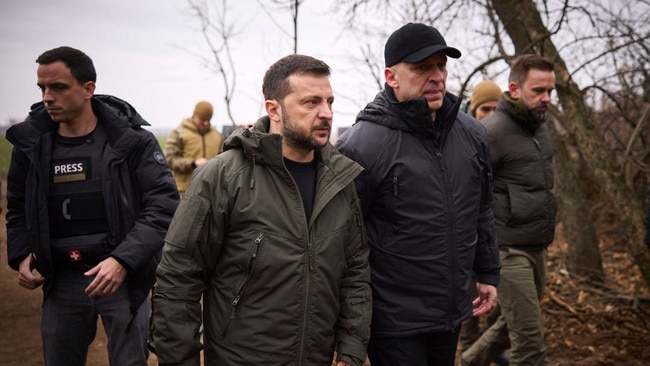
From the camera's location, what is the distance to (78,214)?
10.5 ft

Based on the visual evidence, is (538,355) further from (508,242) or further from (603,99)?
(603,99)

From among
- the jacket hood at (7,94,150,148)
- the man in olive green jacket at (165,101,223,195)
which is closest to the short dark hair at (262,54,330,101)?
the jacket hood at (7,94,150,148)

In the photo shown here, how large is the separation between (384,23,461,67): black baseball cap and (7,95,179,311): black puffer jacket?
1.59 meters

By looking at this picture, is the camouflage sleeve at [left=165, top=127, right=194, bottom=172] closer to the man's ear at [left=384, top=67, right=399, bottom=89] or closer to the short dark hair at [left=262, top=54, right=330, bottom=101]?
the man's ear at [left=384, top=67, right=399, bottom=89]

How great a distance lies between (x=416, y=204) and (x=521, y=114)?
1.80 metres

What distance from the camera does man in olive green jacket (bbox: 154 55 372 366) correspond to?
7.92 ft

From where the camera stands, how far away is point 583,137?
207 inches

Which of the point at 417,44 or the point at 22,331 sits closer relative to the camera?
the point at 417,44

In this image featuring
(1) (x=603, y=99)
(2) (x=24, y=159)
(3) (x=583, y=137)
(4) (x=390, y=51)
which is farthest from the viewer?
(1) (x=603, y=99)

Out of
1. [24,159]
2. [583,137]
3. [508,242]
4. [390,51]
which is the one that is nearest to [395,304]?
[390,51]

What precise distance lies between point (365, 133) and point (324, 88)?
1.40ft

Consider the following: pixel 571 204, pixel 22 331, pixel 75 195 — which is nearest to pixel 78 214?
pixel 75 195

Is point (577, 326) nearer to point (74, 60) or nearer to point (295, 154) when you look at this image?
point (295, 154)

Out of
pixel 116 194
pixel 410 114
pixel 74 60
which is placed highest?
pixel 74 60
